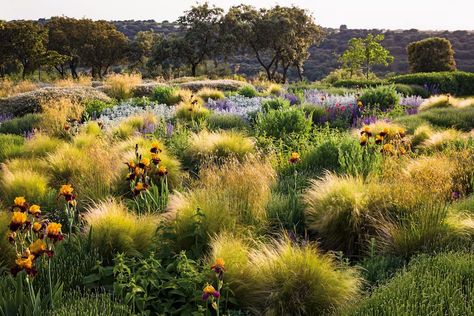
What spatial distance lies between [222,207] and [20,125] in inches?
354

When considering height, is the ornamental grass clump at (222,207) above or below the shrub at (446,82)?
above

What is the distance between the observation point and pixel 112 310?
10.5 ft

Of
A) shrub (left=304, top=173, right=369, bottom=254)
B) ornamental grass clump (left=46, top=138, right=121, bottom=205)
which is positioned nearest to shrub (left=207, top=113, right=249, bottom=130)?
ornamental grass clump (left=46, top=138, right=121, bottom=205)

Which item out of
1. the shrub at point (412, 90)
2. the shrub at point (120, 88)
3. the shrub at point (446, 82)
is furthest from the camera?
the shrub at point (446, 82)

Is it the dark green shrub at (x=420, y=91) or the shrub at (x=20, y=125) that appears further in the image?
the dark green shrub at (x=420, y=91)

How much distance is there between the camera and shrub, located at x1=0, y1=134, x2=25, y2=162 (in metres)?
8.54

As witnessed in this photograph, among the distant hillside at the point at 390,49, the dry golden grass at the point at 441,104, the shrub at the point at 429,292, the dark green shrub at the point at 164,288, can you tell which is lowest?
the distant hillside at the point at 390,49

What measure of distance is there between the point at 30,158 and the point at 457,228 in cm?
658

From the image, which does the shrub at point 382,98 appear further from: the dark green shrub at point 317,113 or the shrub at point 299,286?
the shrub at point 299,286

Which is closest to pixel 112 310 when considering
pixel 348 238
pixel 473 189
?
pixel 348 238

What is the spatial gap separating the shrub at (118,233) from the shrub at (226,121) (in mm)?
5711

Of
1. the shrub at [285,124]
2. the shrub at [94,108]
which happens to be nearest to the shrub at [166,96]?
the shrub at [94,108]

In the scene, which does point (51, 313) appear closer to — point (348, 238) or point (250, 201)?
A: point (250, 201)

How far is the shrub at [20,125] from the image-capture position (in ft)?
38.2
